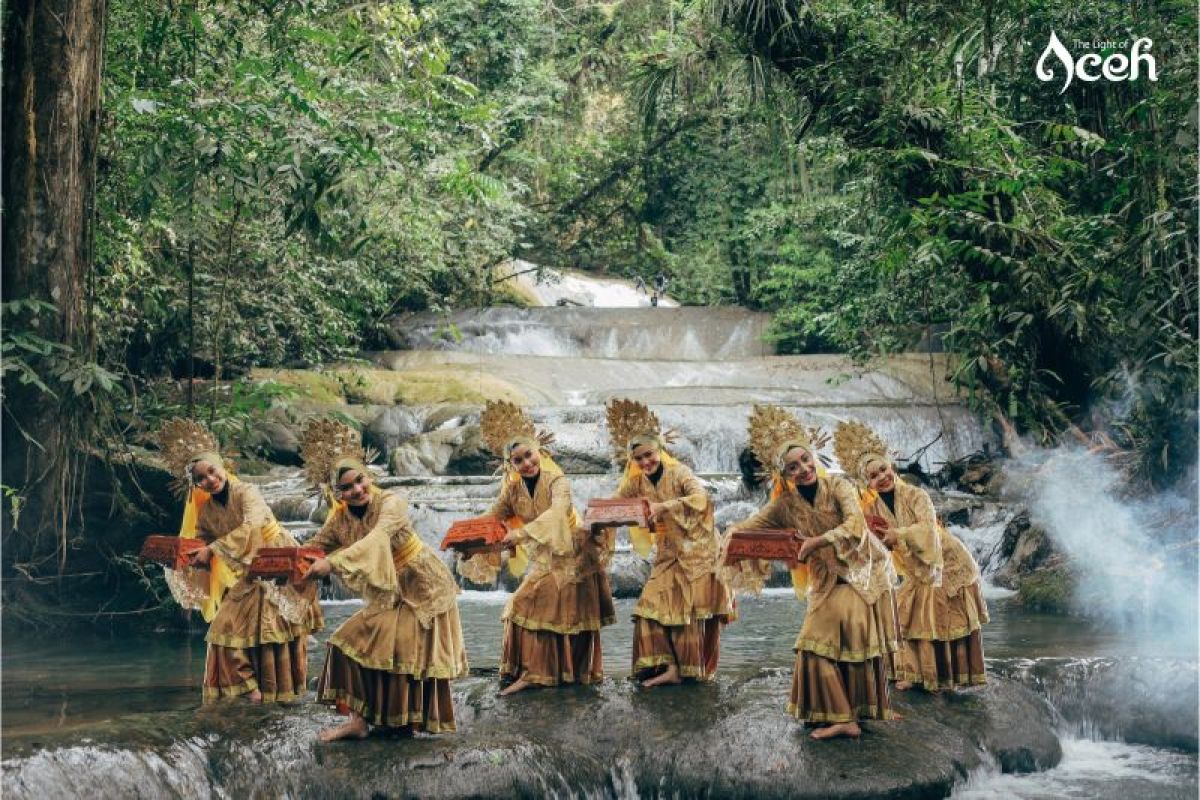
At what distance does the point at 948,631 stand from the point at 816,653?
129 cm

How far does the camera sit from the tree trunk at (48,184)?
9406 millimetres

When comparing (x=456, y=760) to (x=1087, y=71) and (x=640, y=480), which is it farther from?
(x=1087, y=71)

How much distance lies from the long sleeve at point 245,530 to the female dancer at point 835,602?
2.61 m

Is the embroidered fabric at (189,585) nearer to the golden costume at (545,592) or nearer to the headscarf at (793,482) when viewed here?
the golden costume at (545,592)

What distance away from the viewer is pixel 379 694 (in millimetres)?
6383

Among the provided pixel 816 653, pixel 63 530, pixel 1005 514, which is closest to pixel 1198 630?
pixel 1005 514

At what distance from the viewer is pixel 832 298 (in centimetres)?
Result: 2078

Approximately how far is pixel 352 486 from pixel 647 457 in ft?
5.81

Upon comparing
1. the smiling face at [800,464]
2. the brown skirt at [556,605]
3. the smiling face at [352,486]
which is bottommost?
the brown skirt at [556,605]

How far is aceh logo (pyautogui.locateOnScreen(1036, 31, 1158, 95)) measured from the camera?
432 inches

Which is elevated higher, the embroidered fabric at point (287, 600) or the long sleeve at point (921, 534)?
the long sleeve at point (921, 534)

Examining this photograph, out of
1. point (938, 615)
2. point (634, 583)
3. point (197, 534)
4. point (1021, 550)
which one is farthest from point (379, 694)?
point (1021, 550)

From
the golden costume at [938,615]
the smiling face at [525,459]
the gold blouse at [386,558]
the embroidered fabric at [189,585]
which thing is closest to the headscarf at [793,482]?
the golden costume at [938,615]

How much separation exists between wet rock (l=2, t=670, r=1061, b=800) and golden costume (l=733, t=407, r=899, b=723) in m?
0.18
